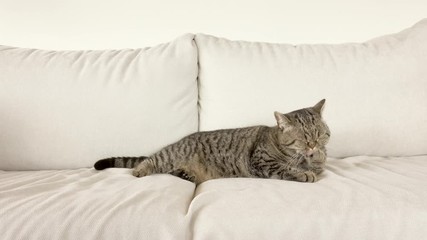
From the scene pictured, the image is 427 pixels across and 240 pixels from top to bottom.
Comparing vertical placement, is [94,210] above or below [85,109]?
below

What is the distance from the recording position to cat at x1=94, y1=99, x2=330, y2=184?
1.42 metres

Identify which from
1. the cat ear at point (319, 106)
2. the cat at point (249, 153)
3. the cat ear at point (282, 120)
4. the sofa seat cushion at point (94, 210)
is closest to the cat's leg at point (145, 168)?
the cat at point (249, 153)

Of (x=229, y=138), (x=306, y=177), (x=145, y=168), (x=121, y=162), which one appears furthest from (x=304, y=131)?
(x=121, y=162)

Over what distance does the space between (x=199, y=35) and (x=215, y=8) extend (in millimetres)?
358

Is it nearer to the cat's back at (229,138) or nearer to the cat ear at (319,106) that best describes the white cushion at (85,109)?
the cat's back at (229,138)

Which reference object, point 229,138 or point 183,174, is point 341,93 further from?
point 183,174

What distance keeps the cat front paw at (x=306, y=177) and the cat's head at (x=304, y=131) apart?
12cm

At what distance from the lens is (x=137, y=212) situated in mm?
1004

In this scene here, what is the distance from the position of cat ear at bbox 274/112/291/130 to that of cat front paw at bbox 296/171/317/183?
0.19 metres

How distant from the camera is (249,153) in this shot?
59.8 inches

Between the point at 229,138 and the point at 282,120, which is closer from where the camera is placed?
the point at 282,120

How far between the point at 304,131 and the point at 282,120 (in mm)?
87

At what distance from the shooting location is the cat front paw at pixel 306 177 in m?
1.30

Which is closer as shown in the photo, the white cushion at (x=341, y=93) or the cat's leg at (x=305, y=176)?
the cat's leg at (x=305, y=176)
